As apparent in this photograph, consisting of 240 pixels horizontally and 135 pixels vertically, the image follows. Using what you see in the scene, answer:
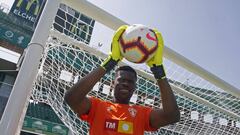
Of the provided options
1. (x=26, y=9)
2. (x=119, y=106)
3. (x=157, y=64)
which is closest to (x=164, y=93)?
(x=157, y=64)

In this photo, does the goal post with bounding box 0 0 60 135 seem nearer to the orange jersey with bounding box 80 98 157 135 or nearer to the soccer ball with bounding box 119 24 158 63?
the orange jersey with bounding box 80 98 157 135

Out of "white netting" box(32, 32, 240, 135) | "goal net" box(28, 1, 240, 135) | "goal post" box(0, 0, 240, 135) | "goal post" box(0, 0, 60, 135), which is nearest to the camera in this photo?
"goal post" box(0, 0, 60, 135)

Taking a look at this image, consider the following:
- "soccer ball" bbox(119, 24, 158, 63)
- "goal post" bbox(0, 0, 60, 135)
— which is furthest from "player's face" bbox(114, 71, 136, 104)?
"goal post" bbox(0, 0, 60, 135)

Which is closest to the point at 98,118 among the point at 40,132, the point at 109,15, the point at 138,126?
the point at 138,126

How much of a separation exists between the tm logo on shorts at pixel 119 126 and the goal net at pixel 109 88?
107cm

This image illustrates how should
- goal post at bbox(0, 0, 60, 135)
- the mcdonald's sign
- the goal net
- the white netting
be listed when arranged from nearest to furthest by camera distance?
goal post at bbox(0, 0, 60, 135) < the goal net < the white netting < the mcdonald's sign

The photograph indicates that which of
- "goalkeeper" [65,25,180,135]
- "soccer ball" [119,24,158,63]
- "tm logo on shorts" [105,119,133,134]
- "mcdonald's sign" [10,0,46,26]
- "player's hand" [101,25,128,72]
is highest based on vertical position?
"mcdonald's sign" [10,0,46,26]

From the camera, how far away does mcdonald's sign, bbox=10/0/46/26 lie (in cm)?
1466

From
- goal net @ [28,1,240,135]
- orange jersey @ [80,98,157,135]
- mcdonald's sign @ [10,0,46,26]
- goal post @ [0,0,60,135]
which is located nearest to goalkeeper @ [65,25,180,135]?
orange jersey @ [80,98,157,135]

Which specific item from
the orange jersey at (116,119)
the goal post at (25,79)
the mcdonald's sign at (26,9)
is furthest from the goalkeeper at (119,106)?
the mcdonald's sign at (26,9)

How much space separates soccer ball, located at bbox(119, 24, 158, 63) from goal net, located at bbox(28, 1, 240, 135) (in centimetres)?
96

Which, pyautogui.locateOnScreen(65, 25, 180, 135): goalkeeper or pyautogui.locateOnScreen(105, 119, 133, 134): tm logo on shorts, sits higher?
pyautogui.locateOnScreen(65, 25, 180, 135): goalkeeper

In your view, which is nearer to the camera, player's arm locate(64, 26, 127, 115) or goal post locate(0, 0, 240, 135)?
player's arm locate(64, 26, 127, 115)

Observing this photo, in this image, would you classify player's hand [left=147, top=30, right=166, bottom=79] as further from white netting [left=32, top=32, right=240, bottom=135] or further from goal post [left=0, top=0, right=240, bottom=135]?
white netting [left=32, top=32, right=240, bottom=135]
